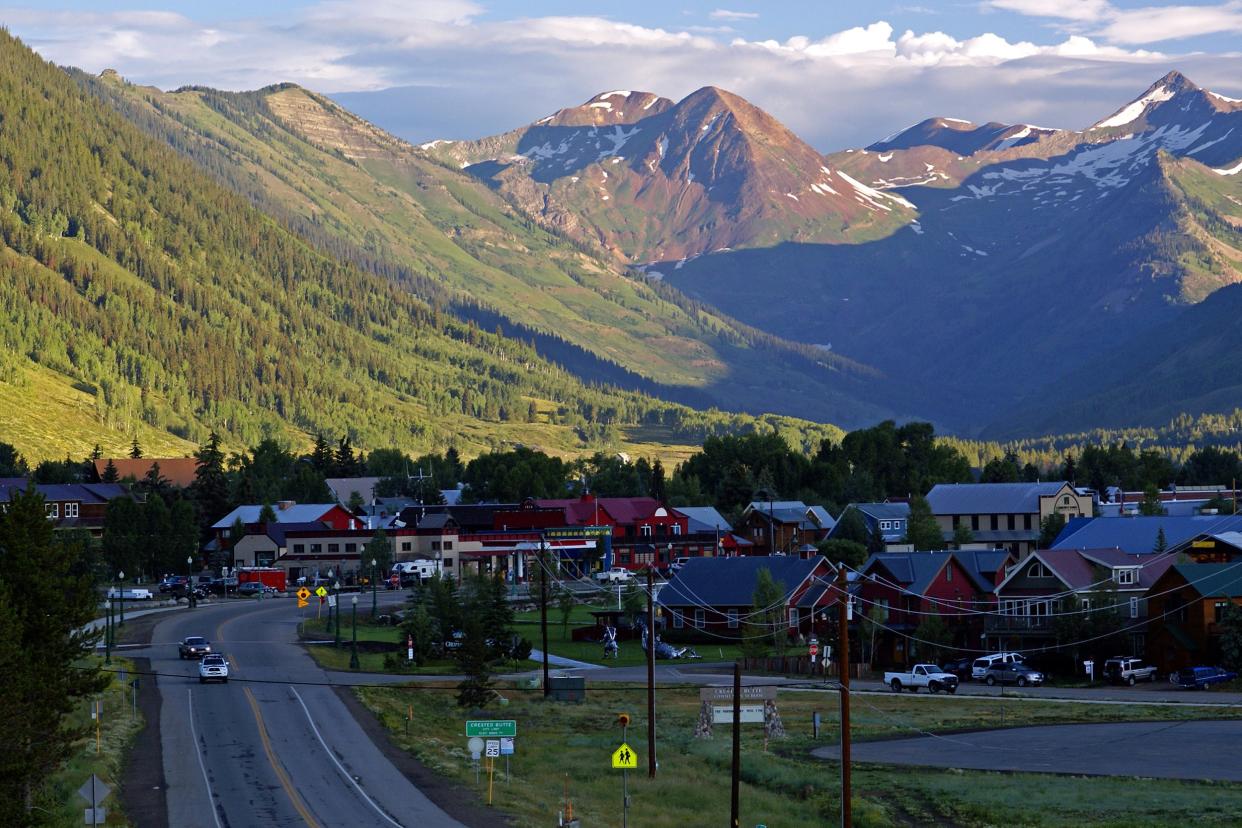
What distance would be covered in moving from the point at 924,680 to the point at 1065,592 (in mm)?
16141

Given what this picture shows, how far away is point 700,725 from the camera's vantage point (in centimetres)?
8331

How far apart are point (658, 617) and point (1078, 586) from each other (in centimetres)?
3148

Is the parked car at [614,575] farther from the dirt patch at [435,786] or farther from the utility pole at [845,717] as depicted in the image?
the utility pole at [845,717]

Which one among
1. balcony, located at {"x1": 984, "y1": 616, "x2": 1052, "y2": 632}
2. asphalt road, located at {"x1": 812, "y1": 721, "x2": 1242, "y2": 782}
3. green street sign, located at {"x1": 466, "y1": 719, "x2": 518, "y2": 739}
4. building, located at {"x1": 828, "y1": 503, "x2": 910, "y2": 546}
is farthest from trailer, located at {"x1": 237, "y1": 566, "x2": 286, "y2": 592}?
green street sign, located at {"x1": 466, "y1": 719, "x2": 518, "y2": 739}

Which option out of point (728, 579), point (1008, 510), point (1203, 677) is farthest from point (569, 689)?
point (1008, 510)

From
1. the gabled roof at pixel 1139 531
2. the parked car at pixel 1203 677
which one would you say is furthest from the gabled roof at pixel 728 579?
the parked car at pixel 1203 677

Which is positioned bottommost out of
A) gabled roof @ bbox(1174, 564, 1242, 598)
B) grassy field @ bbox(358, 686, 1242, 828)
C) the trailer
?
grassy field @ bbox(358, 686, 1242, 828)

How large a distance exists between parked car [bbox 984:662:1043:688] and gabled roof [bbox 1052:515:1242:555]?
25.9 m

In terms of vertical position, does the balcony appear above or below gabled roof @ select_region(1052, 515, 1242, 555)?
below

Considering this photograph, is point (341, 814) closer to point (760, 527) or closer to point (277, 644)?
point (277, 644)

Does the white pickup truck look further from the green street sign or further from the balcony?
the green street sign

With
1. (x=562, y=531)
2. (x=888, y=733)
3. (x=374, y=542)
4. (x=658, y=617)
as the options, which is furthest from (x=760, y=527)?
(x=888, y=733)

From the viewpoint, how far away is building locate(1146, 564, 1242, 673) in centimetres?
10419

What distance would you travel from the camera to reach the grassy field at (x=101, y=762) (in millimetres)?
57094
